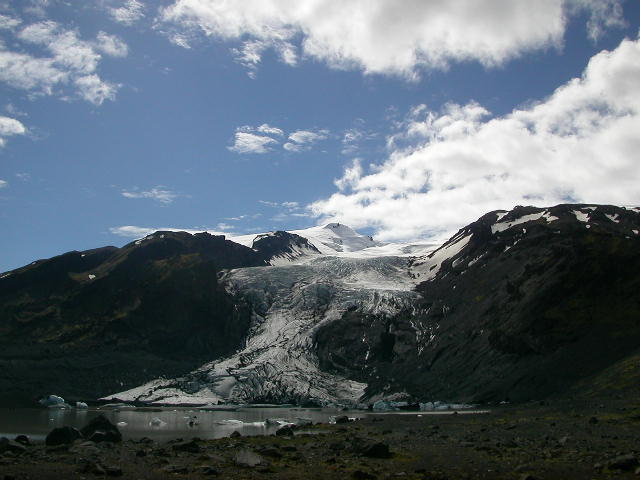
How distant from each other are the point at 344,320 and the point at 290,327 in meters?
14.4

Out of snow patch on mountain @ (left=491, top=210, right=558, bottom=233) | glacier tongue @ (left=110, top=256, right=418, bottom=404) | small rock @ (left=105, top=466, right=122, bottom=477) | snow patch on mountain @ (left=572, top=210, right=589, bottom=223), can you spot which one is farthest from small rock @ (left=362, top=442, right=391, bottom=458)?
snow patch on mountain @ (left=572, top=210, right=589, bottom=223)

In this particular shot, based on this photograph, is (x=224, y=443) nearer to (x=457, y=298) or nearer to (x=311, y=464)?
(x=311, y=464)

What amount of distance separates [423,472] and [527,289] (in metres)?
99.1

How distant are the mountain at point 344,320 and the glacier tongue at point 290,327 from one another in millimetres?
475

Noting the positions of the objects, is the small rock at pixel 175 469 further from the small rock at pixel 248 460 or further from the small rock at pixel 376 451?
the small rock at pixel 376 451

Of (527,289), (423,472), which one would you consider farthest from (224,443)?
(527,289)

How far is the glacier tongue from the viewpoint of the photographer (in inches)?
4663

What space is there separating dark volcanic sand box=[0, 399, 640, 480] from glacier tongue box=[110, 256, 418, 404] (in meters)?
77.7

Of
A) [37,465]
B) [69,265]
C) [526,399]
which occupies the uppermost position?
[69,265]

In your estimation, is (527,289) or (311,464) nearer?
(311,464)

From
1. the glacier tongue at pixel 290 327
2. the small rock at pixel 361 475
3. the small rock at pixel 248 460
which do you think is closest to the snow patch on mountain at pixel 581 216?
the glacier tongue at pixel 290 327

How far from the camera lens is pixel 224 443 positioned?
39062 millimetres

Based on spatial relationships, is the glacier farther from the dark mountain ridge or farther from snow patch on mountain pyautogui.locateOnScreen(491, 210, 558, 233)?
snow patch on mountain pyautogui.locateOnScreen(491, 210, 558, 233)

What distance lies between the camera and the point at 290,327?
15125cm
